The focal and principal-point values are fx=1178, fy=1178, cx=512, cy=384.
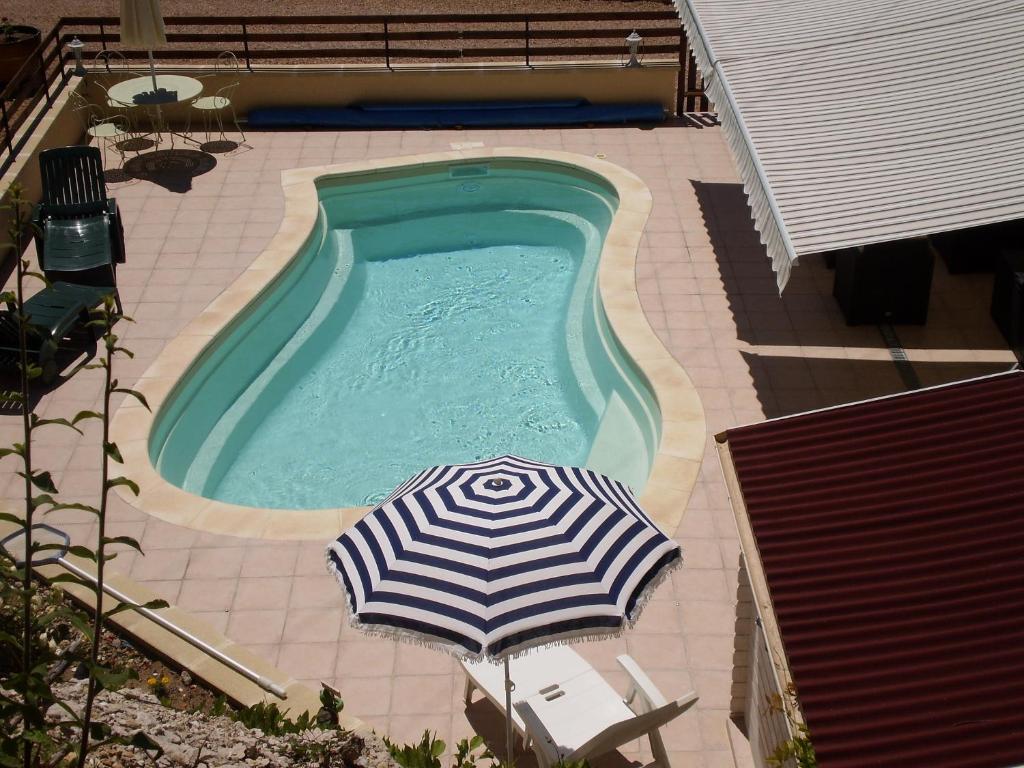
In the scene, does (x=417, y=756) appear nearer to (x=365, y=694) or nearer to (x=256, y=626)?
(x=365, y=694)

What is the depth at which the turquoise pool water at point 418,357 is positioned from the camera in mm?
11477

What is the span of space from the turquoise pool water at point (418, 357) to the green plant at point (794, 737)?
16.3ft

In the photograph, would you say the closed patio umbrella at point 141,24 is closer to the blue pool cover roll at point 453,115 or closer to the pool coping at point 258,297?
the blue pool cover roll at point 453,115

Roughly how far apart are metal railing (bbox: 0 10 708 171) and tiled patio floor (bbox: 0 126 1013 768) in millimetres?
1428

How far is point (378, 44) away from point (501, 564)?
579 inches

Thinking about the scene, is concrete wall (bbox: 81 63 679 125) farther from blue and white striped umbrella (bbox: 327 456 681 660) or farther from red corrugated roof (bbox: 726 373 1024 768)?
blue and white striped umbrella (bbox: 327 456 681 660)

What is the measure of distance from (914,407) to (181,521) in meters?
5.86

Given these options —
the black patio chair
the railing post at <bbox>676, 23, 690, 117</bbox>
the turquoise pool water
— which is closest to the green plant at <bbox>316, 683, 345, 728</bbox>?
the turquoise pool water

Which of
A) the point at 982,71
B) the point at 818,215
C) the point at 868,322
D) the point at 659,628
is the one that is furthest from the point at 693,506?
the point at 982,71

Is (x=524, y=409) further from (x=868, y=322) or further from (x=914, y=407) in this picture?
(x=914, y=407)

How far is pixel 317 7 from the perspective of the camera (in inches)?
807

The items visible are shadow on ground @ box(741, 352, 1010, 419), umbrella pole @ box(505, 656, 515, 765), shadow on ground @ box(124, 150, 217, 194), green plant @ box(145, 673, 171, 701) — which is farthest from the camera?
shadow on ground @ box(124, 150, 217, 194)

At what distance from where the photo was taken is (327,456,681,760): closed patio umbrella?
6.55m

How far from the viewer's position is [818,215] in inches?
395
